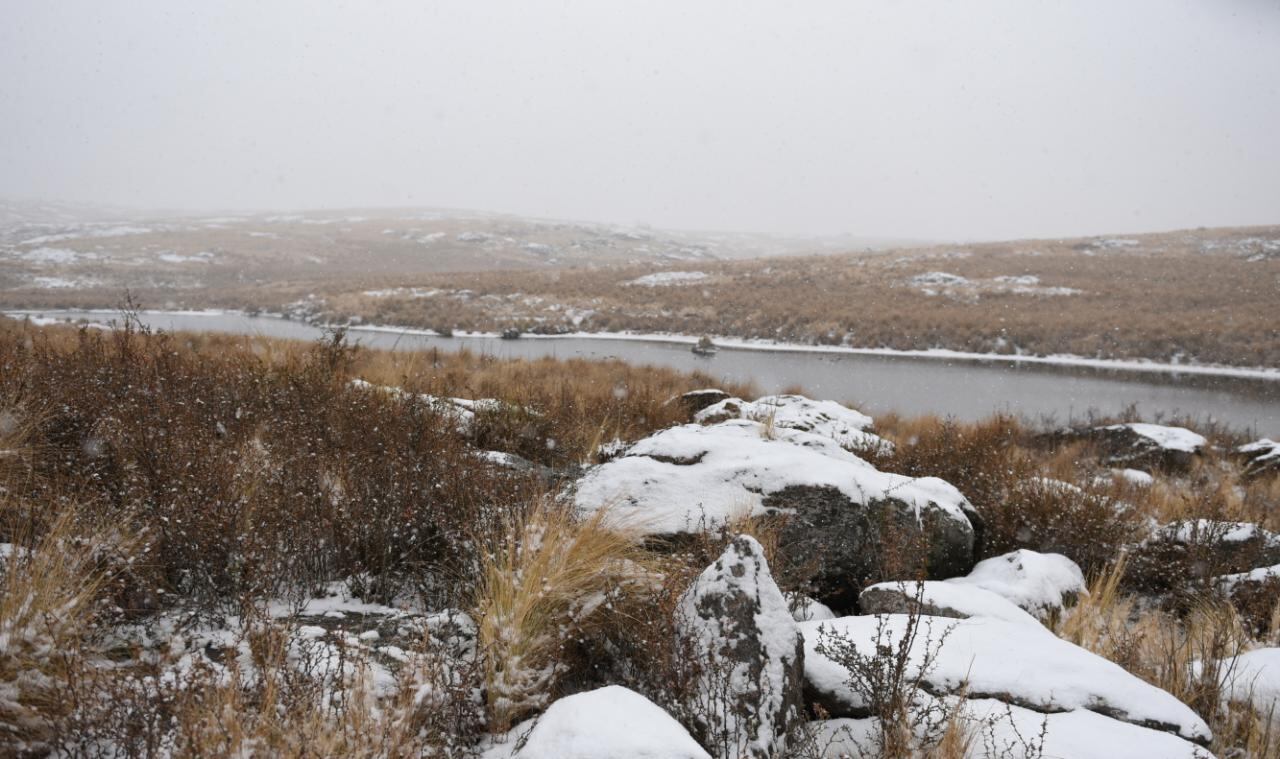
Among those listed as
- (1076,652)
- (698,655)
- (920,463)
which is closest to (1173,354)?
(920,463)

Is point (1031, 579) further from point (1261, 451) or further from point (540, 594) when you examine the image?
point (1261, 451)

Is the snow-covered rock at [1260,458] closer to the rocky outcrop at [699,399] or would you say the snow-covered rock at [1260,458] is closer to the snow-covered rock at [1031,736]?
the rocky outcrop at [699,399]

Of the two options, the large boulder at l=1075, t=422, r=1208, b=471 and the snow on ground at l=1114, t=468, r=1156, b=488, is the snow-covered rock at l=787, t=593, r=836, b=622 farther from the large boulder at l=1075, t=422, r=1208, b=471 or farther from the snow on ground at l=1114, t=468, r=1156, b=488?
the large boulder at l=1075, t=422, r=1208, b=471

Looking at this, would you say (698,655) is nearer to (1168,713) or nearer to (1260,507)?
(1168,713)

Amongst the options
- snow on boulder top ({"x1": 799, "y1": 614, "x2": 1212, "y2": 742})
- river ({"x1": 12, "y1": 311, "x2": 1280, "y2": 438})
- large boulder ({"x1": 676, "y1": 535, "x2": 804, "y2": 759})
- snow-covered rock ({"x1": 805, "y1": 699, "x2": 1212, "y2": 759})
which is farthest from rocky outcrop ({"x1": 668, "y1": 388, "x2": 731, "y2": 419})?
snow-covered rock ({"x1": 805, "y1": 699, "x2": 1212, "y2": 759})

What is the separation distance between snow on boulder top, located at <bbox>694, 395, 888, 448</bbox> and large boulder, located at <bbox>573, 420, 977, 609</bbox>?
232 centimetres

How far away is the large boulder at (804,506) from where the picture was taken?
147 inches

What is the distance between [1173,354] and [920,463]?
18601 mm

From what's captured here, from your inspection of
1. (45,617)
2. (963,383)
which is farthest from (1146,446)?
(45,617)

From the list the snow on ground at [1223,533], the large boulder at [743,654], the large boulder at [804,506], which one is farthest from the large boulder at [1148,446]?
the large boulder at [743,654]

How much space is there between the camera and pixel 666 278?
3784 centimetres

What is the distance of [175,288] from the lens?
37.5 m

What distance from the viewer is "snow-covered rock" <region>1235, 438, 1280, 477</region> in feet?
26.3

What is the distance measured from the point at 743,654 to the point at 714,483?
1826 mm
